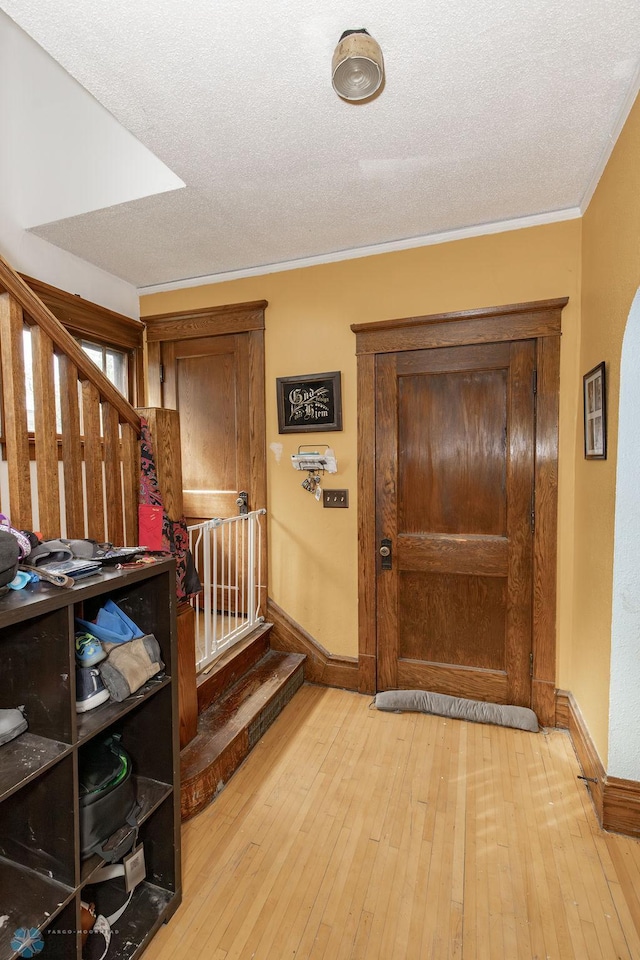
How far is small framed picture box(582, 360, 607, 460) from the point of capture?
5.94 feet

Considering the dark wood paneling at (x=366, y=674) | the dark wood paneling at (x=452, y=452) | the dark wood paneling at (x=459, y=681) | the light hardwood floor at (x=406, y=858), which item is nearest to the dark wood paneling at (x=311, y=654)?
the dark wood paneling at (x=366, y=674)

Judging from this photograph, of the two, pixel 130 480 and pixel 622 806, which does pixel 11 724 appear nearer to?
pixel 130 480

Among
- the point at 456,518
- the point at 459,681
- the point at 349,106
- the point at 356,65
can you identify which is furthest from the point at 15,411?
the point at 459,681

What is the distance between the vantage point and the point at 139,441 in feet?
5.91

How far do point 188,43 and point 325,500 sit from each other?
207 centimetres

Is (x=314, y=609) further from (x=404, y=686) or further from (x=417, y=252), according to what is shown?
(x=417, y=252)

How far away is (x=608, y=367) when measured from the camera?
1782 mm

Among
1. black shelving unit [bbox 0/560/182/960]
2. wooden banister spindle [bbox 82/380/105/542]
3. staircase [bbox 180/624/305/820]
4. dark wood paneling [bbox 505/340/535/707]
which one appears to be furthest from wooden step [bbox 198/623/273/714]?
dark wood paneling [bbox 505/340/535/707]

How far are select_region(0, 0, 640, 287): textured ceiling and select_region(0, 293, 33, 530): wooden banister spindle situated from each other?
830 millimetres

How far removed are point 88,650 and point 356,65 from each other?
70.7 inches

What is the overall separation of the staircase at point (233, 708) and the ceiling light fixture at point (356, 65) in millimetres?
2466

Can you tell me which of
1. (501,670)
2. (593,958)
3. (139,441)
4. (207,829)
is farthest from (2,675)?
(501,670)

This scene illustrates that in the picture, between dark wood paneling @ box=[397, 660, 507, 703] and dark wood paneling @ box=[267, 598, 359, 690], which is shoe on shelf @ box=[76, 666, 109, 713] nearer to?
dark wood paneling @ box=[267, 598, 359, 690]

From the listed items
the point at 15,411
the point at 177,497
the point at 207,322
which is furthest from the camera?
the point at 207,322
